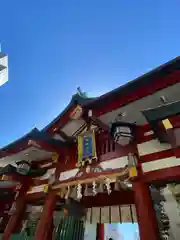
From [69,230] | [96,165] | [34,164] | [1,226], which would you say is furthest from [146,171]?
[1,226]

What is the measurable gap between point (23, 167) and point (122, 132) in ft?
15.5

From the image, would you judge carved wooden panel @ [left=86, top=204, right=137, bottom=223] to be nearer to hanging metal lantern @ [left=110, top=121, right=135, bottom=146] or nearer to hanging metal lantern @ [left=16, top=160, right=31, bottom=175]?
hanging metal lantern @ [left=16, top=160, right=31, bottom=175]

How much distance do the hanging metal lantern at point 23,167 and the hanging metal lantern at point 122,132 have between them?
4.37 m

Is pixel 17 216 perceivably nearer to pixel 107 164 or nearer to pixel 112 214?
pixel 112 214

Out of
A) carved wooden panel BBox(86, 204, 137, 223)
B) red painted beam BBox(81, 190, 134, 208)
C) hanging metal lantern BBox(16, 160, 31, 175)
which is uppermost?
hanging metal lantern BBox(16, 160, 31, 175)

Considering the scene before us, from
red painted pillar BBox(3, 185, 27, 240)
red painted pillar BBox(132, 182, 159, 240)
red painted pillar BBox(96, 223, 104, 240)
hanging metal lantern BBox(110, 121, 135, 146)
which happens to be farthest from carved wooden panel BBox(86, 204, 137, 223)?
hanging metal lantern BBox(110, 121, 135, 146)

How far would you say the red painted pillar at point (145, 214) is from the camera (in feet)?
12.3

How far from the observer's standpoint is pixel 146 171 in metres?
4.60

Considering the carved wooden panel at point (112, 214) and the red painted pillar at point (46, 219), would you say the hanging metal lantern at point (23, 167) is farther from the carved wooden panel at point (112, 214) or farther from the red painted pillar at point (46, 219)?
the carved wooden panel at point (112, 214)

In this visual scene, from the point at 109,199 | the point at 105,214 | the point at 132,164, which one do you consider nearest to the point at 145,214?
the point at 132,164

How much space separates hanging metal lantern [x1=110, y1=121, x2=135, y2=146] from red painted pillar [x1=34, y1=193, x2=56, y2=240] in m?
2.98

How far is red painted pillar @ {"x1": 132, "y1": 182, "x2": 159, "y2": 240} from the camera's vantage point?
12.3 ft

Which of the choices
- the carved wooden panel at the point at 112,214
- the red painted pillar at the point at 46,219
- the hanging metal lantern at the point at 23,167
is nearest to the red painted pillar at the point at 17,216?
the hanging metal lantern at the point at 23,167

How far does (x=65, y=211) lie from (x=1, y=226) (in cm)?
563
